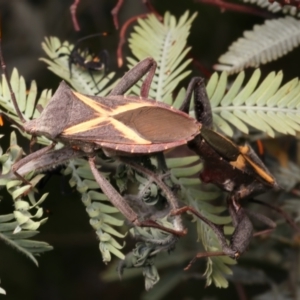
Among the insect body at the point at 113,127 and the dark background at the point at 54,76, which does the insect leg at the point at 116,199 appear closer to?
the insect body at the point at 113,127

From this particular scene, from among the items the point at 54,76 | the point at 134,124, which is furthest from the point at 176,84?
the point at 54,76

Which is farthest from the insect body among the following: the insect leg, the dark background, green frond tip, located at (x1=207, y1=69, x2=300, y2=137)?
the dark background

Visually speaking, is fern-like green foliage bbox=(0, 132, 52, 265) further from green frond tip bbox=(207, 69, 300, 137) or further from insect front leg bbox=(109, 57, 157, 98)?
green frond tip bbox=(207, 69, 300, 137)

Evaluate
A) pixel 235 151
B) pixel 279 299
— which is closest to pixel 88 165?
pixel 235 151

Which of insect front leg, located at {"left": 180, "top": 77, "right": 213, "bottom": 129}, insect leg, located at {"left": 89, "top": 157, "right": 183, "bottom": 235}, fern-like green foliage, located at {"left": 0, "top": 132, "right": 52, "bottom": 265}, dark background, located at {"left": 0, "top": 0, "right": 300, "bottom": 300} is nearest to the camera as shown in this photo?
fern-like green foliage, located at {"left": 0, "top": 132, "right": 52, "bottom": 265}

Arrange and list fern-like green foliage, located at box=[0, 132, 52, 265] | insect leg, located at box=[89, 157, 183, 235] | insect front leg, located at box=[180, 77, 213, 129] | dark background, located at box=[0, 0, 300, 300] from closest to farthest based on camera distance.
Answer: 1. fern-like green foliage, located at box=[0, 132, 52, 265]
2. insect leg, located at box=[89, 157, 183, 235]
3. insect front leg, located at box=[180, 77, 213, 129]
4. dark background, located at box=[0, 0, 300, 300]
